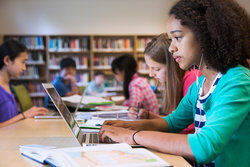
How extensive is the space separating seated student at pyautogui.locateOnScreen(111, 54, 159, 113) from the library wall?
3050 millimetres

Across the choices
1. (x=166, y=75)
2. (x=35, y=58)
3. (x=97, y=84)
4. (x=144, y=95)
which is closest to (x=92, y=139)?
(x=166, y=75)

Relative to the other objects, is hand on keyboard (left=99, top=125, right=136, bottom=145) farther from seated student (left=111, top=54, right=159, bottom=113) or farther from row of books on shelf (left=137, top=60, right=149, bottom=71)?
row of books on shelf (left=137, top=60, right=149, bottom=71)

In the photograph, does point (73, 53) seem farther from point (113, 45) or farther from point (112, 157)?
point (112, 157)

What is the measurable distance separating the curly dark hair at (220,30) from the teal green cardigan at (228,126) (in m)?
0.05

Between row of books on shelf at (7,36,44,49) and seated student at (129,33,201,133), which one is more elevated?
row of books on shelf at (7,36,44,49)

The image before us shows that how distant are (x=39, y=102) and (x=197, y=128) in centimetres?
496

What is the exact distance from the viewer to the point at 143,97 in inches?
101

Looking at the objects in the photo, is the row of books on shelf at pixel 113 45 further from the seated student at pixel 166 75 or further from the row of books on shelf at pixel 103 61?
the seated student at pixel 166 75

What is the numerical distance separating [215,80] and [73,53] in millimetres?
5063

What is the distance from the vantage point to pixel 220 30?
0.81 meters

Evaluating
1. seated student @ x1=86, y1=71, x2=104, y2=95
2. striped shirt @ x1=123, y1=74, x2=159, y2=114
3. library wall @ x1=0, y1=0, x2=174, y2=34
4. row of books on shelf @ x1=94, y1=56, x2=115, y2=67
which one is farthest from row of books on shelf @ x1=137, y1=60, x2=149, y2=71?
striped shirt @ x1=123, y1=74, x2=159, y2=114

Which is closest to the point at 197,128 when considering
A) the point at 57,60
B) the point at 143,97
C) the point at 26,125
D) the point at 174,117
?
the point at 174,117

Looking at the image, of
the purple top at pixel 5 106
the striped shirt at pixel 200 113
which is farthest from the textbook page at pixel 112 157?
the purple top at pixel 5 106

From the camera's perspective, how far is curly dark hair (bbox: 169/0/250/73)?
2.65 feet
